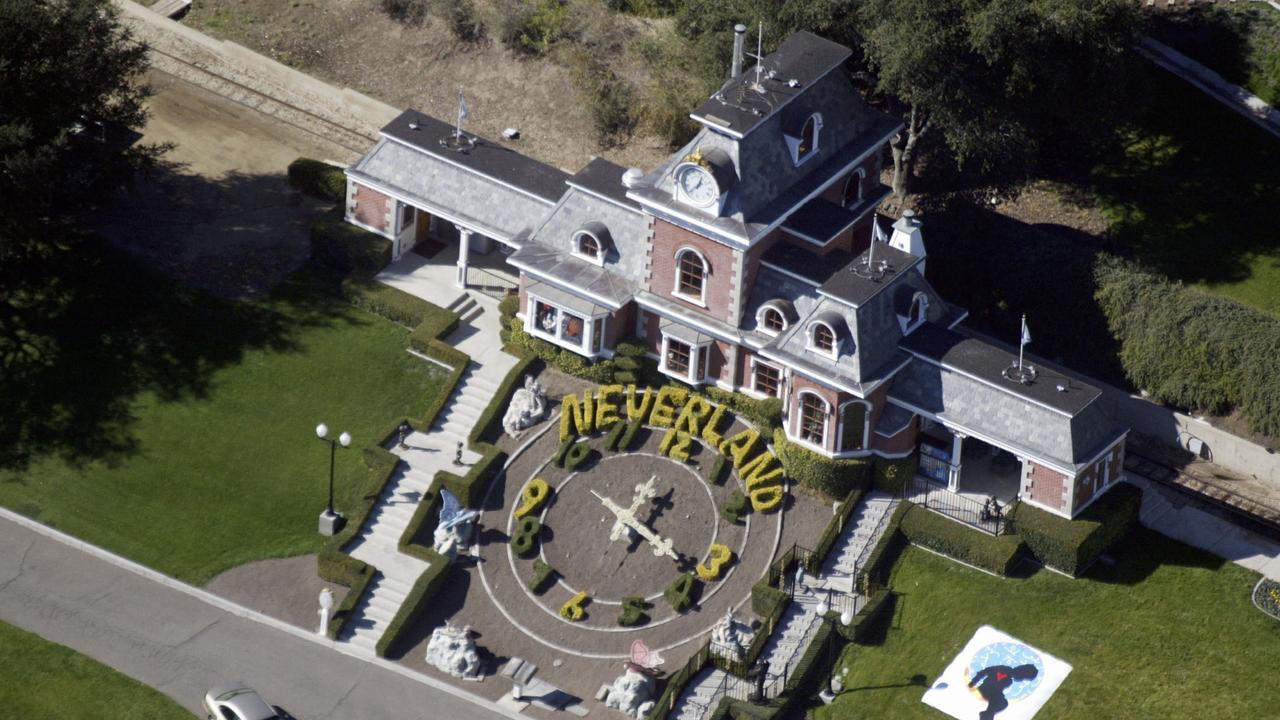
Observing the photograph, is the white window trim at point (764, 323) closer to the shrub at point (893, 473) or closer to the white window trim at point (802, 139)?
the white window trim at point (802, 139)

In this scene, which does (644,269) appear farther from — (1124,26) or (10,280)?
(10,280)

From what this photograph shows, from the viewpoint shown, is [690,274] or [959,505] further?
[690,274]

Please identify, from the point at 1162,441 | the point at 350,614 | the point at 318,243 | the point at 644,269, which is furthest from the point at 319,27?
the point at 1162,441

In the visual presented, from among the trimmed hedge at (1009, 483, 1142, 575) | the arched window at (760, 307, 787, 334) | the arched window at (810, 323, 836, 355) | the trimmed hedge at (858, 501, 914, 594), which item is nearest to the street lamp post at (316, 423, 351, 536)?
the arched window at (760, 307, 787, 334)

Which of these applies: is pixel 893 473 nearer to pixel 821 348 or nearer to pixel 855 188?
pixel 821 348

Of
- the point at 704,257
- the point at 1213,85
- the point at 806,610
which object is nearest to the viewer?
the point at 806,610

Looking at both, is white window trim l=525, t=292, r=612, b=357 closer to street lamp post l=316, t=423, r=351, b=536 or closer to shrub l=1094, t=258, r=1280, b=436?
street lamp post l=316, t=423, r=351, b=536

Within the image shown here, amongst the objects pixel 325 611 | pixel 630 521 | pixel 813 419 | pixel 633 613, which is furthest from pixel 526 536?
pixel 813 419

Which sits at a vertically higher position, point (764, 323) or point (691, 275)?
point (691, 275)
